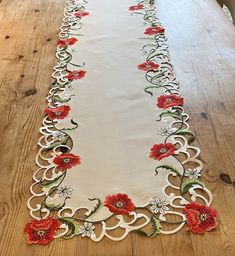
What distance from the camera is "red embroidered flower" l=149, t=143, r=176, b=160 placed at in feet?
2.92

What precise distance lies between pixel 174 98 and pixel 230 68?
24 centimetres

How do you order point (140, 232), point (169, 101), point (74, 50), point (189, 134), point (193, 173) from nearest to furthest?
point (140, 232) → point (193, 173) → point (189, 134) → point (169, 101) → point (74, 50)

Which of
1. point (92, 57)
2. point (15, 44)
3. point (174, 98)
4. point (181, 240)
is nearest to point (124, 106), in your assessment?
point (174, 98)

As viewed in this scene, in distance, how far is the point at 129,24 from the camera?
4.89 ft

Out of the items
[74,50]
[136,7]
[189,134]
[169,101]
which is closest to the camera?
[189,134]

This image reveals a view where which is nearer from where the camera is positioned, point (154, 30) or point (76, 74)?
point (76, 74)

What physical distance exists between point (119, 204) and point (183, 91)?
1.47 feet

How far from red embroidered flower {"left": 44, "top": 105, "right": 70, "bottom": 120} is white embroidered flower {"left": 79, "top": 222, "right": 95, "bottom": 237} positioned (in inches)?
15.1

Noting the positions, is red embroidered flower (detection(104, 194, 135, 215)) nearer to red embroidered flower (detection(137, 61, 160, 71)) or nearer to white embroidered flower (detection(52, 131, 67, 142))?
white embroidered flower (detection(52, 131, 67, 142))

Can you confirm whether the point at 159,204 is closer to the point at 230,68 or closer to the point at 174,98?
the point at 174,98

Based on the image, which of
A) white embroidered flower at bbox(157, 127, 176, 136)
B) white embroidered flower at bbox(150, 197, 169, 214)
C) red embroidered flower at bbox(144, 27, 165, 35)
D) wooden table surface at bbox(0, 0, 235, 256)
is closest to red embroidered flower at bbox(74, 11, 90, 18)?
wooden table surface at bbox(0, 0, 235, 256)

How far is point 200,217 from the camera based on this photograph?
0.75 metres

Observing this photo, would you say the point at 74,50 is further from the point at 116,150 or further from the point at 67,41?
the point at 116,150

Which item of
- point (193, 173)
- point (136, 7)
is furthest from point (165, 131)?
point (136, 7)
